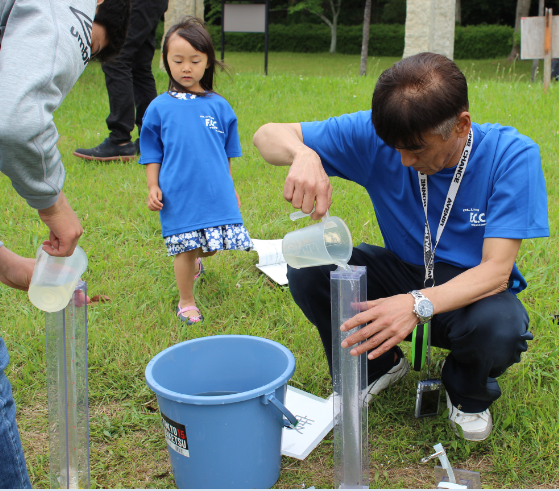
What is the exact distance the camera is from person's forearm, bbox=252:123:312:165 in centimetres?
182

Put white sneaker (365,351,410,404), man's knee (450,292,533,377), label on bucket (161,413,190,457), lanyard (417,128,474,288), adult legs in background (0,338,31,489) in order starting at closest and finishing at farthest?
adult legs in background (0,338,31,489) < label on bucket (161,413,190,457) < man's knee (450,292,533,377) < lanyard (417,128,474,288) < white sneaker (365,351,410,404)

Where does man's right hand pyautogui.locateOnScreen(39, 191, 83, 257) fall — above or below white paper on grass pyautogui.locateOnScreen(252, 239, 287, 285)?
above

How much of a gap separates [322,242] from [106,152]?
366 centimetres

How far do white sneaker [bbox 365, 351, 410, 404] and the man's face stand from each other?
31.6 inches

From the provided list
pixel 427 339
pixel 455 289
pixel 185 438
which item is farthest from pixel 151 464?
pixel 455 289

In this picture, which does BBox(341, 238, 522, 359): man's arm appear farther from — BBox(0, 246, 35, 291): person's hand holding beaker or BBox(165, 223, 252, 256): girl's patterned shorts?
BBox(165, 223, 252, 256): girl's patterned shorts

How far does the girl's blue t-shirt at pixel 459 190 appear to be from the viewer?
1634 millimetres

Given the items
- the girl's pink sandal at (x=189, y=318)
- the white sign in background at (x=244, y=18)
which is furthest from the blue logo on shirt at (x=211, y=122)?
the white sign in background at (x=244, y=18)

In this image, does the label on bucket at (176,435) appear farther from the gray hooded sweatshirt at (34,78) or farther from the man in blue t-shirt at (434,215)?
the gray hooded sweatshirt at (34,78)

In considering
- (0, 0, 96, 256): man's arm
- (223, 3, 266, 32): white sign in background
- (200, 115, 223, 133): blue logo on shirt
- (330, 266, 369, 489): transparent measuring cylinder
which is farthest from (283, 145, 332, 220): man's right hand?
(223, 3, 266, 32): white sign in background

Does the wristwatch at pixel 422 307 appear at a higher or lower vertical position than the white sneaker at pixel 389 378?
higher

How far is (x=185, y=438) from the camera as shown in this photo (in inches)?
60.9

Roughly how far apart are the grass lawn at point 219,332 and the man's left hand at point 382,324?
1.77ft

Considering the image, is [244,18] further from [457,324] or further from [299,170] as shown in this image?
[457,324]
